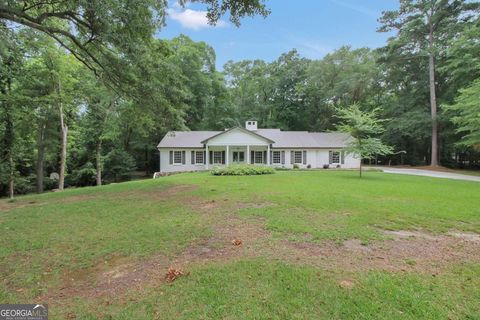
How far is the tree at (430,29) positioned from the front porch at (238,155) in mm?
17611

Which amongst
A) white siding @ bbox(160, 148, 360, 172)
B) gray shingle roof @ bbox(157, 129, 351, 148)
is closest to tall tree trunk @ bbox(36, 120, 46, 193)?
gray shingle roof @ bbox(157, 129, 351, 148)

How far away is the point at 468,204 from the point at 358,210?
4086mm

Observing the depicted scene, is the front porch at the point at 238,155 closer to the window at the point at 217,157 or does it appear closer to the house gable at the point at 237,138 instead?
the window at the point at 217,157

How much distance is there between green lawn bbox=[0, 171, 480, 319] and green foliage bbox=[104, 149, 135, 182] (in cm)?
2134

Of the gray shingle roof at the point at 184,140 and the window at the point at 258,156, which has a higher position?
the gray shingle roof at the point at 184,140

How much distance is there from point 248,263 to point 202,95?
3375cm

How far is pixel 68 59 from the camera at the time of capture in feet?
59.5

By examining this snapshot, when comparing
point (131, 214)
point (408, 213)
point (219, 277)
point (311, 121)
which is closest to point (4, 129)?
point (131, 214)

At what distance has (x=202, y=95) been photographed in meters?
35.7

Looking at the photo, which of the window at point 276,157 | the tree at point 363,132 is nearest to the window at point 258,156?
the window at point 276,157

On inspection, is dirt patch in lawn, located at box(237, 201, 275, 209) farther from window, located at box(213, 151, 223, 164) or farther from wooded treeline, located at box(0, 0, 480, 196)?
window, located at box(213, 151, 223, 164)

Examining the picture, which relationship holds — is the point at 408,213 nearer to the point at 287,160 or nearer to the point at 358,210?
the point at 358,210

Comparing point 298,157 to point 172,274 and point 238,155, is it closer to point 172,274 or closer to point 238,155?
point 238,155

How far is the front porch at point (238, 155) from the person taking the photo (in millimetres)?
27609
